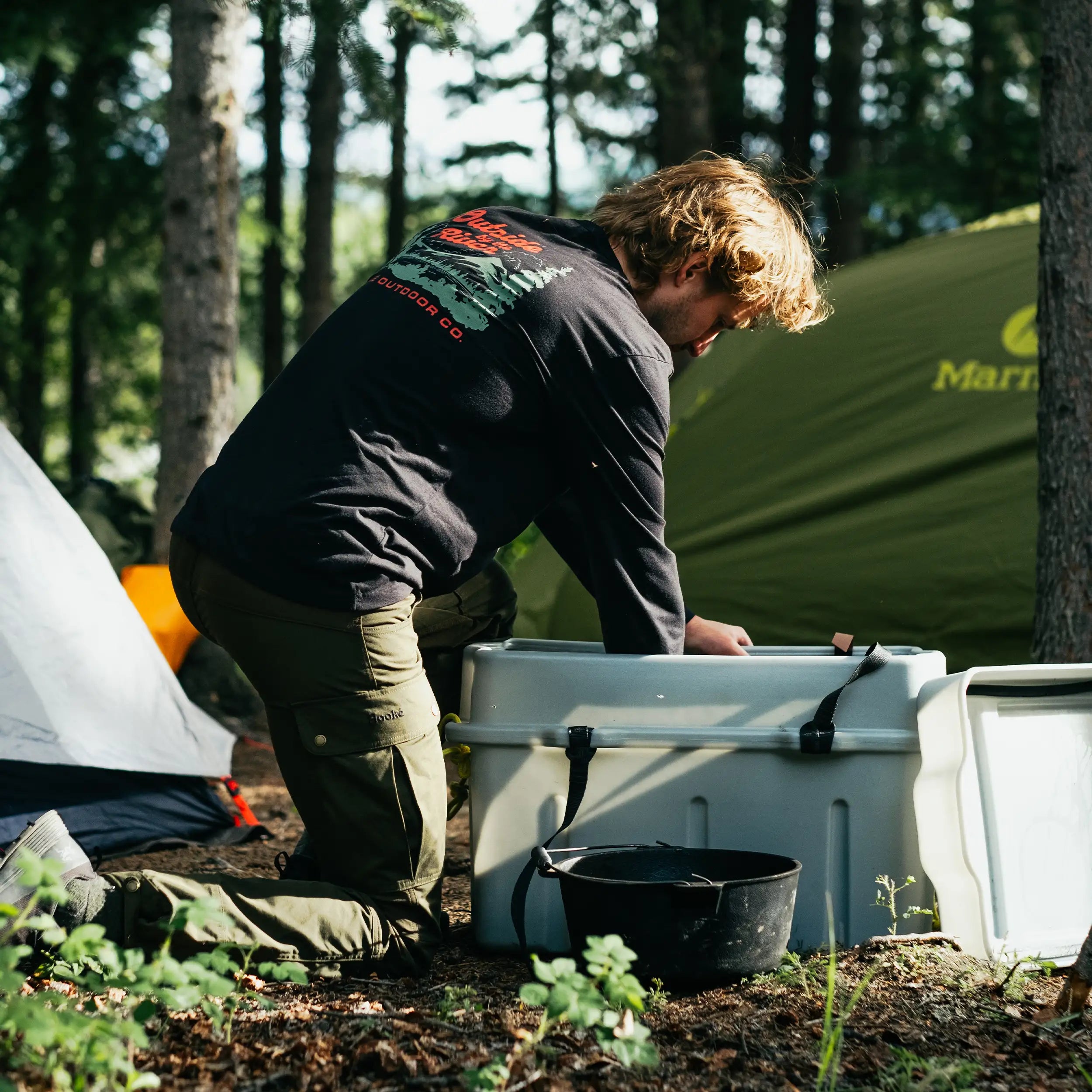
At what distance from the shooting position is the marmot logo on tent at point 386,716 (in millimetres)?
2260

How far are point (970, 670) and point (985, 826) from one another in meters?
0.33

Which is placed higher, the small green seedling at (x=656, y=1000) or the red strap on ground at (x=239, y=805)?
the small green seedling at (x=656, y=1000)

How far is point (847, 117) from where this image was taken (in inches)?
420

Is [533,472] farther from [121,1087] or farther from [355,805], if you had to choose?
[121,1087]

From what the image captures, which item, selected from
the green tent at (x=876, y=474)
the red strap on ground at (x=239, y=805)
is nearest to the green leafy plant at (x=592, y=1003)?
the red strap on ground at (x=239, y=805)

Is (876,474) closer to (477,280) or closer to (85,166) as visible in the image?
(477,280)

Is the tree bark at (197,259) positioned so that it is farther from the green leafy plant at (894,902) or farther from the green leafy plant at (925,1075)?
the green leafy plant at (925,1075)

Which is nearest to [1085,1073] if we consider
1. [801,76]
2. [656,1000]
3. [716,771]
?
[656,1000]

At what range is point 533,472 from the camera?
2438 millimetres

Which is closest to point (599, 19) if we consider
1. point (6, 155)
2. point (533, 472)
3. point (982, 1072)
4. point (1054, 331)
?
point (6, 155)

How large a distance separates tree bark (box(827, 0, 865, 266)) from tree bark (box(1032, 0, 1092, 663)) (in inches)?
289

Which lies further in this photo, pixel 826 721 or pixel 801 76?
pixel 801 76

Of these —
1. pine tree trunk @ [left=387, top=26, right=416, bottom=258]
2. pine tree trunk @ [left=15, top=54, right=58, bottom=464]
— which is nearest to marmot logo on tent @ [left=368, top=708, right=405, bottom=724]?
pine tree trunk @ [left=15, top=54, right=58, bottom=464]

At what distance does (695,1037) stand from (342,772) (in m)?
0.80
